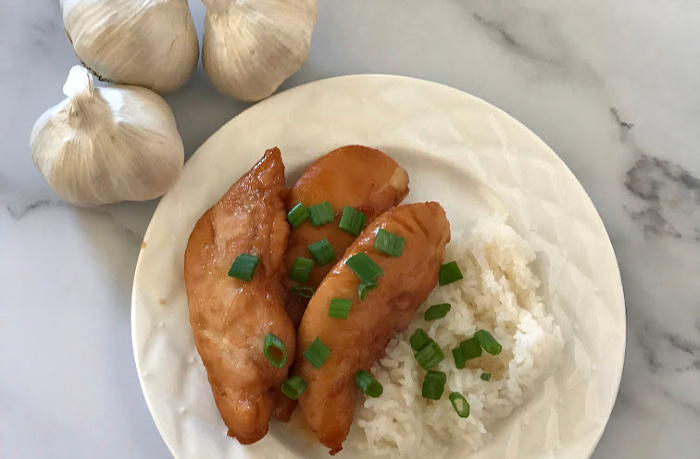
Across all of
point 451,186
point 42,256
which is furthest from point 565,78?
point 42,256

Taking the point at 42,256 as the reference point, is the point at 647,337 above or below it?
Answer: above

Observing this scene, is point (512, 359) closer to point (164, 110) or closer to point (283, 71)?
point (283, 71)

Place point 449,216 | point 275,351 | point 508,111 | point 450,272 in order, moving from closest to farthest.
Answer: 1. point 275,351
2. point 450,272
3. point 449,216
4. point 508,111

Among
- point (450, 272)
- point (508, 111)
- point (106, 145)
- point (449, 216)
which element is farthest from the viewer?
point (508, 111)

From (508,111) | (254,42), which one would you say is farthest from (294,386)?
(508,111)

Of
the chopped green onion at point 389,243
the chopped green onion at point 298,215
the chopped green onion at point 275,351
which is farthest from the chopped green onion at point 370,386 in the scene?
the chopped green onion at point 298,215

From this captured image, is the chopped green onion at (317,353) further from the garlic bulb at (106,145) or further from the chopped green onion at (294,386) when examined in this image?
the garlic bulb at (106,145)

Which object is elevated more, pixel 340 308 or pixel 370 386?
pixel 340 308

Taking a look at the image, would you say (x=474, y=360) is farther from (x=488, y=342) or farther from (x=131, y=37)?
(x=131, y=37)
